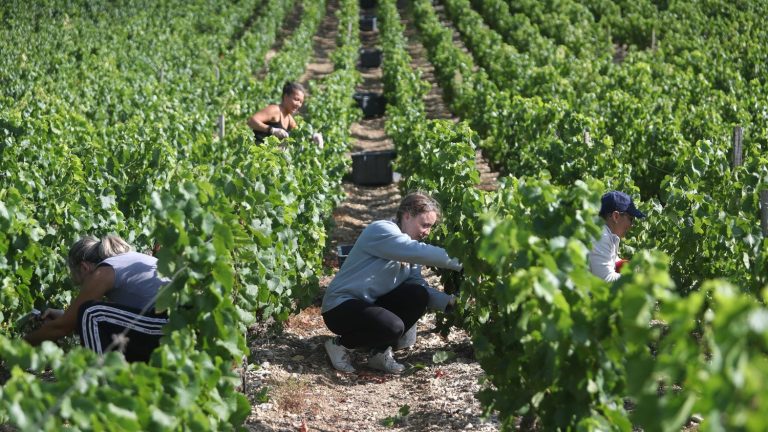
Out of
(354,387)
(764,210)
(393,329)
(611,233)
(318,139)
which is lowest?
(318,139)

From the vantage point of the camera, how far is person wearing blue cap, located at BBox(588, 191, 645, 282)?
528 centimetres

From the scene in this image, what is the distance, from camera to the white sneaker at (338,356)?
5.92m

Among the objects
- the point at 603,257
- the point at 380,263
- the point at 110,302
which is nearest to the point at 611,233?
the point at 603,257

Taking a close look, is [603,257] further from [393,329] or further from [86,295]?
[86,295]

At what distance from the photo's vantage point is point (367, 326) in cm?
559

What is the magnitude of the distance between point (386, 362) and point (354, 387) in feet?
0.83

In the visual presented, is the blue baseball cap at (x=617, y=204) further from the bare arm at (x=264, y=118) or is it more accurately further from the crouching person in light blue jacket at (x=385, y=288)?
the bare arm at (x=264, y=118)

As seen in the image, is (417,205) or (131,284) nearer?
(131,284)

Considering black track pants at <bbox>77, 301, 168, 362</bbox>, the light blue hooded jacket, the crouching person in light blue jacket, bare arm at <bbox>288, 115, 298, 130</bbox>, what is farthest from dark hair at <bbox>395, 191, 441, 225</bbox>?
bare arm at <bbox>288, 115, 298, 130</bbox>

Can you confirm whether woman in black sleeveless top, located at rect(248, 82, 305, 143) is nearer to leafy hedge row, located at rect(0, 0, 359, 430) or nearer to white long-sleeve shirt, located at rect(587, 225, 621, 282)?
leafy hedge row, located at rect(0, 0, 359, 430)

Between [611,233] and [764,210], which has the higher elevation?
[611,233]

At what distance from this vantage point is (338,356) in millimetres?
5930

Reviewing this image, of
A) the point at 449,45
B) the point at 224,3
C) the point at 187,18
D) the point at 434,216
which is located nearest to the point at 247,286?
the point at 434,216

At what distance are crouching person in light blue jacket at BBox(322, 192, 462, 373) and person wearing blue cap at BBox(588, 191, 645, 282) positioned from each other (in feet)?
2.23
